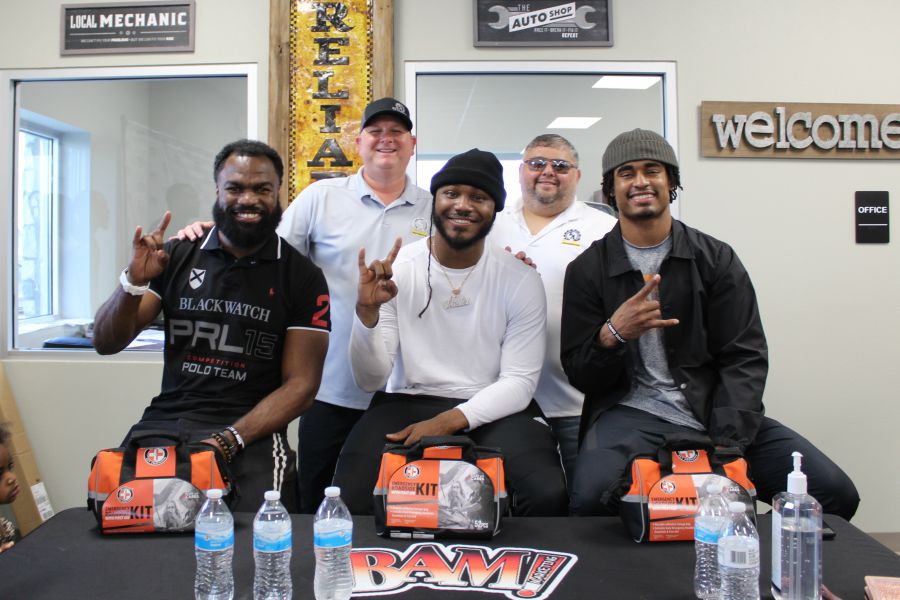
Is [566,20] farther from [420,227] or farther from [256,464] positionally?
[256,464]

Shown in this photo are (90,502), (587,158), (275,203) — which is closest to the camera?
(90,502)

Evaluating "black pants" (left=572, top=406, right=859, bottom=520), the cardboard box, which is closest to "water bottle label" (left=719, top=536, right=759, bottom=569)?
"black pants" (left=572, top=406, right=859, bottom=520)

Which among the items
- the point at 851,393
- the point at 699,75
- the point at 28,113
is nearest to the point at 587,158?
the point at 699,75

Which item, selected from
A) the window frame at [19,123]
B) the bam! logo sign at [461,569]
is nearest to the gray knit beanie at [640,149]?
the bam! logo sign at [461,569]

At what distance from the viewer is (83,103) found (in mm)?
3695

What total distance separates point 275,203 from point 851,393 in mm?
3019

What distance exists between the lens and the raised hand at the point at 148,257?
2062mm

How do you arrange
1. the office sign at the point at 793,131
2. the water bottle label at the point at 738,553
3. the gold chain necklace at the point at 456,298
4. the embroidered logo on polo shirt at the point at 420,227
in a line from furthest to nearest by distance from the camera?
the office sign at the point at 793,131 < the embroidered logo on polo shirt at the point at 420,227 < the gold chain necklace at the point at 456,298 < the water bottle label at the point at 738,553

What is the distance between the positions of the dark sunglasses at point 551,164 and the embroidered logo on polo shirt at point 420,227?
19.9 inches

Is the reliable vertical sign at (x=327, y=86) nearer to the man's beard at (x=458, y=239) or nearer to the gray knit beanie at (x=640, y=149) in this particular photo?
the man's beard at (x=458, y=239)

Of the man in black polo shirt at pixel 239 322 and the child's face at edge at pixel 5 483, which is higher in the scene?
the man in black polo shirt at pixel 239 322

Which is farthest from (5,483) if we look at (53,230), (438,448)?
(53,230)

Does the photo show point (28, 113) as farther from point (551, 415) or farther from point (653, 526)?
point (653, 526)

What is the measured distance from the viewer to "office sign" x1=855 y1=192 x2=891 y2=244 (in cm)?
347
